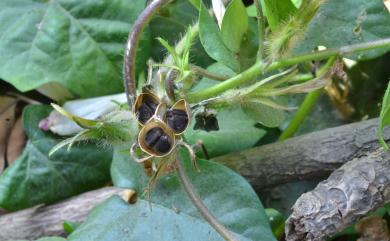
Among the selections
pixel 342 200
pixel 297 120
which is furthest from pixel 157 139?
→ pixel 297 120

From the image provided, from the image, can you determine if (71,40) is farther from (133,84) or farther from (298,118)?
(298,118)

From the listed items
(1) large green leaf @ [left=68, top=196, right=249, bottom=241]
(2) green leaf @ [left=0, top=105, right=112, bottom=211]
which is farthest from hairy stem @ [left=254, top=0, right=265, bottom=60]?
(2) green leaf @ [left=0, top=105, right=112, bottom=211]

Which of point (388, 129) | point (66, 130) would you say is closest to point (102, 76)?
point (66, 130)

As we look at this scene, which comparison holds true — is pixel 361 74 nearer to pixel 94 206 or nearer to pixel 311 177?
pixel 311 177

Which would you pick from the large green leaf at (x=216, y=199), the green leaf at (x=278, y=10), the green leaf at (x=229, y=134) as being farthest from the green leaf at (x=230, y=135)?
the green leaf at (x=278, y=10)

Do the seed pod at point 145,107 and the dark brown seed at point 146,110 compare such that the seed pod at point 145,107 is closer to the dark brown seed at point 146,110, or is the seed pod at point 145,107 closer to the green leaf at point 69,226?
the dark brown seed at point 146,110

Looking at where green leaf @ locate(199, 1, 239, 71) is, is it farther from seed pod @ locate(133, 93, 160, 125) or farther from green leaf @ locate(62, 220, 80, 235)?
green leaf @ locate(62, 220, 80, 235)
